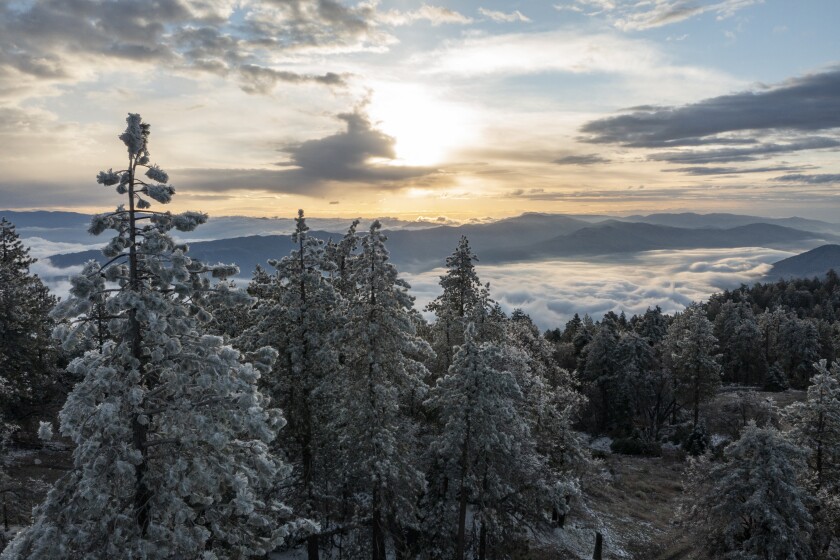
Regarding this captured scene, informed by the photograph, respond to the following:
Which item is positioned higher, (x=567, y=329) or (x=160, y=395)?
(x=160, y=395)

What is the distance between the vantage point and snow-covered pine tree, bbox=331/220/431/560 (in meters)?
17.9

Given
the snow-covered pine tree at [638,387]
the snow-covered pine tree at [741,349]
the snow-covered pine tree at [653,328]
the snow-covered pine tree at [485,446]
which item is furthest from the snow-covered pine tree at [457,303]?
the snow-covered pine tree at [741,349]

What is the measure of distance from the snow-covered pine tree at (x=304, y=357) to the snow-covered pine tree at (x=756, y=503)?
16520mm

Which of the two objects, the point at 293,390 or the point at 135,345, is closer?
the point at 135,345

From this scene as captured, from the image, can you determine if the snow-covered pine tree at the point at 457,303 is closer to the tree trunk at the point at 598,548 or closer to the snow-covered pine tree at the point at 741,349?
the tree trunk at the point at 598,548

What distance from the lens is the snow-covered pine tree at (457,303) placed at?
93.7ft

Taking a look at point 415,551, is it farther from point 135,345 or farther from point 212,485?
point 135,345

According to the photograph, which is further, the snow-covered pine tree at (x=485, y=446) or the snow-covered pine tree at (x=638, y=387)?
the snow-covered pine tree at (x=638, y=387)

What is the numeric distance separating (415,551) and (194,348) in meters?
17.3

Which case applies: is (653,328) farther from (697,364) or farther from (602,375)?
(697,364)

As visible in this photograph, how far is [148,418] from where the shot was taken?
31.2 ft

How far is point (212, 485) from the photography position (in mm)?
9188

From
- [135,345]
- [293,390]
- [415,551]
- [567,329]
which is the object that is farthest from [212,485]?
[567,329]

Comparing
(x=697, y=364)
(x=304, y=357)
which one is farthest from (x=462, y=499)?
(x=697, y=364)
